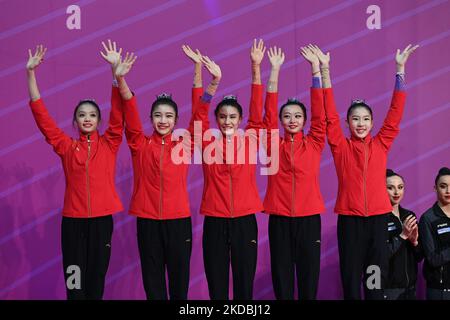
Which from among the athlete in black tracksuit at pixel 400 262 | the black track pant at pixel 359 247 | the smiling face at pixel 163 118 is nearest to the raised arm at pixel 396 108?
the black track pant at pixel 359 247

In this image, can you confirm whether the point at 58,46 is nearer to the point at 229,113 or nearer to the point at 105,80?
the point at 105,80

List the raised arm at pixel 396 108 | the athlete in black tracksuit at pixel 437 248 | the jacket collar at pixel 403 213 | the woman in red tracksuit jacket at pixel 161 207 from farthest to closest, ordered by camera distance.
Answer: the jacket collar at pixel 403 213
the athlete in black tracksuit at pixel 437 248
the raised arm at pixel 396 108
the woman in red tracksuit jacket at pixel 161 207

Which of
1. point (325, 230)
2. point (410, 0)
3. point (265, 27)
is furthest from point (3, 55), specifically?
point (410, 0)

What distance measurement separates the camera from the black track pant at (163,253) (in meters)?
3.93

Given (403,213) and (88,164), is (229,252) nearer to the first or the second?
(88,164)

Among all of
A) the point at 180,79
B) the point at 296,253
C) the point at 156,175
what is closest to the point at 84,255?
the point at 156,175

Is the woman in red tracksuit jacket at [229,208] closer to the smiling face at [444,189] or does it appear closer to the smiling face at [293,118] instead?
the smiling face at [293,118]

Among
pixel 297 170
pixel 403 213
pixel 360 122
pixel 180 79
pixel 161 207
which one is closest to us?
pixel 161 207

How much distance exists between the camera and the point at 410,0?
508 centimetres

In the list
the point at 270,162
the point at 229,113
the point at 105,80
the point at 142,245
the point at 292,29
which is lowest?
the point at 142,245

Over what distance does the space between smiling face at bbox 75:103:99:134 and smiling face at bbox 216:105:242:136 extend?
0.78 m

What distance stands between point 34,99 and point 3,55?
1.01 m

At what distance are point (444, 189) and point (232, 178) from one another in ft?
4.92

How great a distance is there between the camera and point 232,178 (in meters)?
3.97
